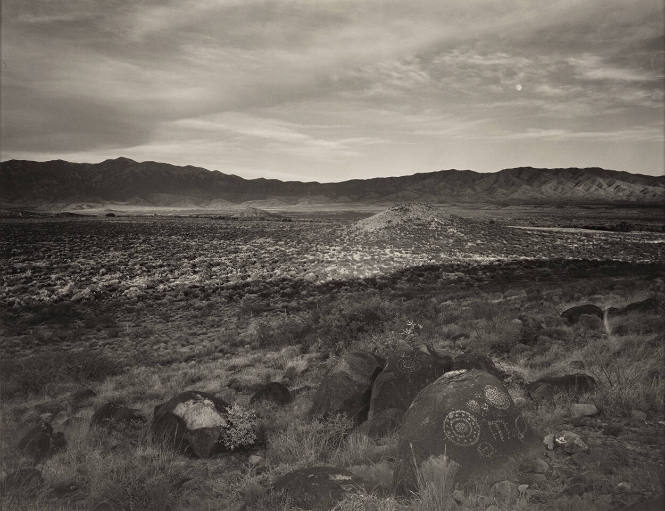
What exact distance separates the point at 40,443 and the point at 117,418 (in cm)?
124

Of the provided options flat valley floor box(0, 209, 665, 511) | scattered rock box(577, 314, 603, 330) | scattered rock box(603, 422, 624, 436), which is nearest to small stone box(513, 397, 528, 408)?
flat valley floor box(0, 209, 665, 511)

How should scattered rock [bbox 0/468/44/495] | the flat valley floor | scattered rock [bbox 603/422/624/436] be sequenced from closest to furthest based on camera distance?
the flat valley floor, scattered rock [bbox 0/468/44/495], scattered rock [bbox 603/422/624/436]

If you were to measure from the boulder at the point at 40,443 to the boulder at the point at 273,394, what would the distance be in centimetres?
351

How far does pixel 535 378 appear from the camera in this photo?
9000mm

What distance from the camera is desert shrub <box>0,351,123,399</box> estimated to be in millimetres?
10594

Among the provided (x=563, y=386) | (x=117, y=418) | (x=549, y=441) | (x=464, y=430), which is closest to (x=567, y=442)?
(x=549, y=441)

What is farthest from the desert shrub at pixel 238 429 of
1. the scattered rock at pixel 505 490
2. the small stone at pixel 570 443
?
the small stone at pixel 570 443

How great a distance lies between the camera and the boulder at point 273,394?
361 inches

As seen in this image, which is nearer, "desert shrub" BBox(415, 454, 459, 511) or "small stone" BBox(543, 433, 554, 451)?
"desert shrub" BBox(415, 454, 459, 511)

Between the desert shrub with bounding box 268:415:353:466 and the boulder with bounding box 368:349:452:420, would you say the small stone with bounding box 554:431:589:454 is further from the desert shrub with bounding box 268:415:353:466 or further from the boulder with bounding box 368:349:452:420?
the desert shrub with bounding box 268:415:353:466

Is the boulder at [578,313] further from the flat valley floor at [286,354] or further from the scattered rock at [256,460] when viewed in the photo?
the scattered rock at [256,460]

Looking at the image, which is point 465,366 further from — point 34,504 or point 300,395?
point 34,504

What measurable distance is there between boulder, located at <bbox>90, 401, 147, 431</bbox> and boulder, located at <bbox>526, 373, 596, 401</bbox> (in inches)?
294

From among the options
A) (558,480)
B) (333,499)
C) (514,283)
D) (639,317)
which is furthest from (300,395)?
(514,283)
